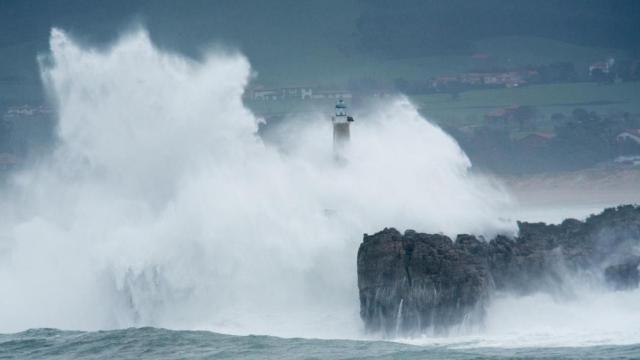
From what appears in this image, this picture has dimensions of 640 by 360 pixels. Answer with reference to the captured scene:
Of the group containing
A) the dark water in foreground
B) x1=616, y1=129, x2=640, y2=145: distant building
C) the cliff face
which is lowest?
the dark water in foreground

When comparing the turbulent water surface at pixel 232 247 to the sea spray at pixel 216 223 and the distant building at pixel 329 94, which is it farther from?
the distant building at pixel 329 94

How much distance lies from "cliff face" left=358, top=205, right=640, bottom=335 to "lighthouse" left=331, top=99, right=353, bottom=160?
6713mm

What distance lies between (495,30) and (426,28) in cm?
605

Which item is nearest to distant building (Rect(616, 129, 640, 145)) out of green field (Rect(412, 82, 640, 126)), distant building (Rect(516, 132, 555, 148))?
distant building (Rect(516, 132, 555, 148))

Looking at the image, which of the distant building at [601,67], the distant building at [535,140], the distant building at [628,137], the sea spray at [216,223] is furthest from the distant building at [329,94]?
the sea spray at [216,223]

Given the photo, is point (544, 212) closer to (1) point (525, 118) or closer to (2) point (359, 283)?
(1) point (525, 118)

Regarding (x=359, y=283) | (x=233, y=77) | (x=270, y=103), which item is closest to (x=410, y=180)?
(x=233, y=77)

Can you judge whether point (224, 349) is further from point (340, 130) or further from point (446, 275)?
point (340, 130)

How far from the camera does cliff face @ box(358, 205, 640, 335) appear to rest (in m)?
31.7

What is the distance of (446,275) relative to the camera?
31781mm

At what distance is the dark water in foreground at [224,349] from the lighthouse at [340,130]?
10.2m

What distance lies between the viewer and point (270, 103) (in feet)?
298

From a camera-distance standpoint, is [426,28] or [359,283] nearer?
[359,283]

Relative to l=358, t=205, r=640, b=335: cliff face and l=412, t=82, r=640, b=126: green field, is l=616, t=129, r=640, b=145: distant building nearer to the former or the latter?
l=412, t=82, r=640, b=126: green field
